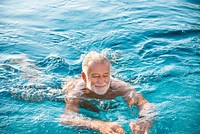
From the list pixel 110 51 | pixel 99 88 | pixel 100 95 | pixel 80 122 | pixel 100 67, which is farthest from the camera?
pixel 110 51

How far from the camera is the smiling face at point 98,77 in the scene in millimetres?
4716

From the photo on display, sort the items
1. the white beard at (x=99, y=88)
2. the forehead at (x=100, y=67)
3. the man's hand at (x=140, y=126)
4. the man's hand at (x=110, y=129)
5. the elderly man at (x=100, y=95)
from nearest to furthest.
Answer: the man's hand at (x=110, y=129)
the man's hand at (x=140, y=126)
the elderly man at (x=100, y=95)
the forehead at (x=100, y=67)
the white beard at (x=99, y=88)

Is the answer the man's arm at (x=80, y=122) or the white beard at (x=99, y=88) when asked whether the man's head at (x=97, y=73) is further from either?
the man's arm at (x=80, y=122)

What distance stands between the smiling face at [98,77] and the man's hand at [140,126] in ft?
2.65

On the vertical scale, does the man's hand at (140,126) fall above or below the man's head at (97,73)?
below

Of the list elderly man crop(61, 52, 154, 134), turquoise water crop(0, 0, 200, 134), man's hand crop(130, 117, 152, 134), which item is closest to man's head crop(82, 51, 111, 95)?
elderly man crop(61, 52, 154, 134)

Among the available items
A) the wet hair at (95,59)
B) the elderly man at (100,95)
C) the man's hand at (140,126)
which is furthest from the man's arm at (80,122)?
the wet hair at (95,59)

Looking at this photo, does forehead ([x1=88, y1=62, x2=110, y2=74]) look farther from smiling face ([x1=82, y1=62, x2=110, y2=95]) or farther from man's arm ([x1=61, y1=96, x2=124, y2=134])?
man's arm ([x1=61, y1=96, x2=124, y2=134])

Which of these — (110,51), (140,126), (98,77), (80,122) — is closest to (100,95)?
(98,77)

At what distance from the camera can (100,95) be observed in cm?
509

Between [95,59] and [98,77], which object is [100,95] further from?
[95,59]

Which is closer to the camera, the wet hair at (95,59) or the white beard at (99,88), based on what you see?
the wet hair at (95,59)

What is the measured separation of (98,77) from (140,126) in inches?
40.4

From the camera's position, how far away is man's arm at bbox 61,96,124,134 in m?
4.04
